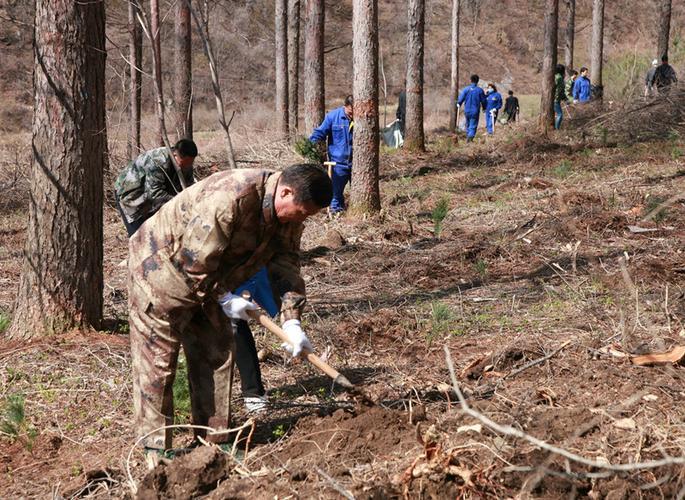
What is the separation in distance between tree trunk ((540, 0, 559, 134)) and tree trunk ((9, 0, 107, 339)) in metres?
12.8

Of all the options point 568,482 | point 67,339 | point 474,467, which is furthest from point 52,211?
point 568,482

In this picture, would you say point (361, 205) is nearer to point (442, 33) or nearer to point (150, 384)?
point (150, 384)

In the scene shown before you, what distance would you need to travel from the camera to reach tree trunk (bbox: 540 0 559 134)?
1647 centimetres

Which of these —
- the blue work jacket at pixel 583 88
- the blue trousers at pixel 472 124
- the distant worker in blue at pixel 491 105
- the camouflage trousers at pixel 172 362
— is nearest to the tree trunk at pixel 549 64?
the blue trousers at pixel 472 124

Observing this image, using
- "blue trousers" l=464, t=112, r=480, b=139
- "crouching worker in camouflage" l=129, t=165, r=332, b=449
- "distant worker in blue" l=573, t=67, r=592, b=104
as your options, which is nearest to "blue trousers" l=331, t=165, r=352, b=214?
"crouching worker in camouflage" l=129, t=165, r=332, b=449

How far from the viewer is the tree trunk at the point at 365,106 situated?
10.2 meters

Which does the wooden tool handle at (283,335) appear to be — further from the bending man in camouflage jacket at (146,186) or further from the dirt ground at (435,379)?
the bending man in camouflage jacket at (146,186)

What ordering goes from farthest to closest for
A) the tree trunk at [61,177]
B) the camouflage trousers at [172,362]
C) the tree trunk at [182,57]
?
the tree trunk at [182,57], the tree trunk at [61,177], the camouflage trousers at [172,362]

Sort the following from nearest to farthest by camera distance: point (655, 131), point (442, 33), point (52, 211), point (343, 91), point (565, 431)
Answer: point (565, 431) → point (52, 211) → point (655, 131) → point (343, 91) → point (442, 33)

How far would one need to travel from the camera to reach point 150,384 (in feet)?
13.1

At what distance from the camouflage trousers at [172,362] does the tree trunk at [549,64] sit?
14.1 m

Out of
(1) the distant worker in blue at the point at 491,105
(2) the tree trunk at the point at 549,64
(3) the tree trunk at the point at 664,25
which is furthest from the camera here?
(1) the distant worker in blue at the point at 491,105

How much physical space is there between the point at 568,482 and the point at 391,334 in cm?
278

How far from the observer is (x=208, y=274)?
3.88 m
